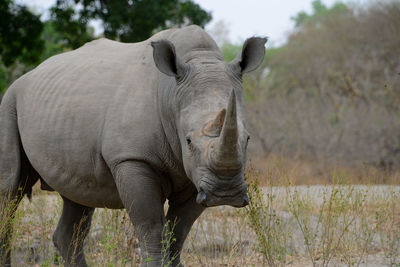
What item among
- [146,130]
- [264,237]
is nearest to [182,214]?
[264,237]

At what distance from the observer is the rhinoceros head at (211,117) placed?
3.11 meters

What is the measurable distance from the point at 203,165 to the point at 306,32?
92.8 feet

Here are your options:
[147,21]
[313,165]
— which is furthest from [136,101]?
[313,165]

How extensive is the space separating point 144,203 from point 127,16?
8091 millimetres

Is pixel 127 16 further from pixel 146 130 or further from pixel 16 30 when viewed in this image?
pixel 146 130

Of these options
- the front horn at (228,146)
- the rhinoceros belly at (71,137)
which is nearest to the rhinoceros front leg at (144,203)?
the rhinoceros belly at (71,137)

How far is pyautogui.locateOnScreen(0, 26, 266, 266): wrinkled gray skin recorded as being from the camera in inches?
129

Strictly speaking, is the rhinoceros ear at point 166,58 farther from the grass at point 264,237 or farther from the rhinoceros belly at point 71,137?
the grass at point 264,237

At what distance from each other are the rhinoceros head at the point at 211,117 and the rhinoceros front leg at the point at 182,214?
24.5 inches

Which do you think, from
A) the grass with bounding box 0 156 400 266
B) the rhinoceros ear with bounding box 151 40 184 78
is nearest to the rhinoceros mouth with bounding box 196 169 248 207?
the grass with bounding box 0 156 400 266

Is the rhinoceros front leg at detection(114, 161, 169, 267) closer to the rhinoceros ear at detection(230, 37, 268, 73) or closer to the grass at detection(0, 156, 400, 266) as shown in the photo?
the grass at detection(0, 156, 400, 266)

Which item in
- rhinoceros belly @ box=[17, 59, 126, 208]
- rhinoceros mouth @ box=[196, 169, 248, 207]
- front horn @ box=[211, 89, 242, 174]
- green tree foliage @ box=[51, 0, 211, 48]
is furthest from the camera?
green tree foliage @ box=[51, 0, 211, 48]

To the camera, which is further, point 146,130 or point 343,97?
point 343,97

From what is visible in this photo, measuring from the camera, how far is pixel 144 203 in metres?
3.77
